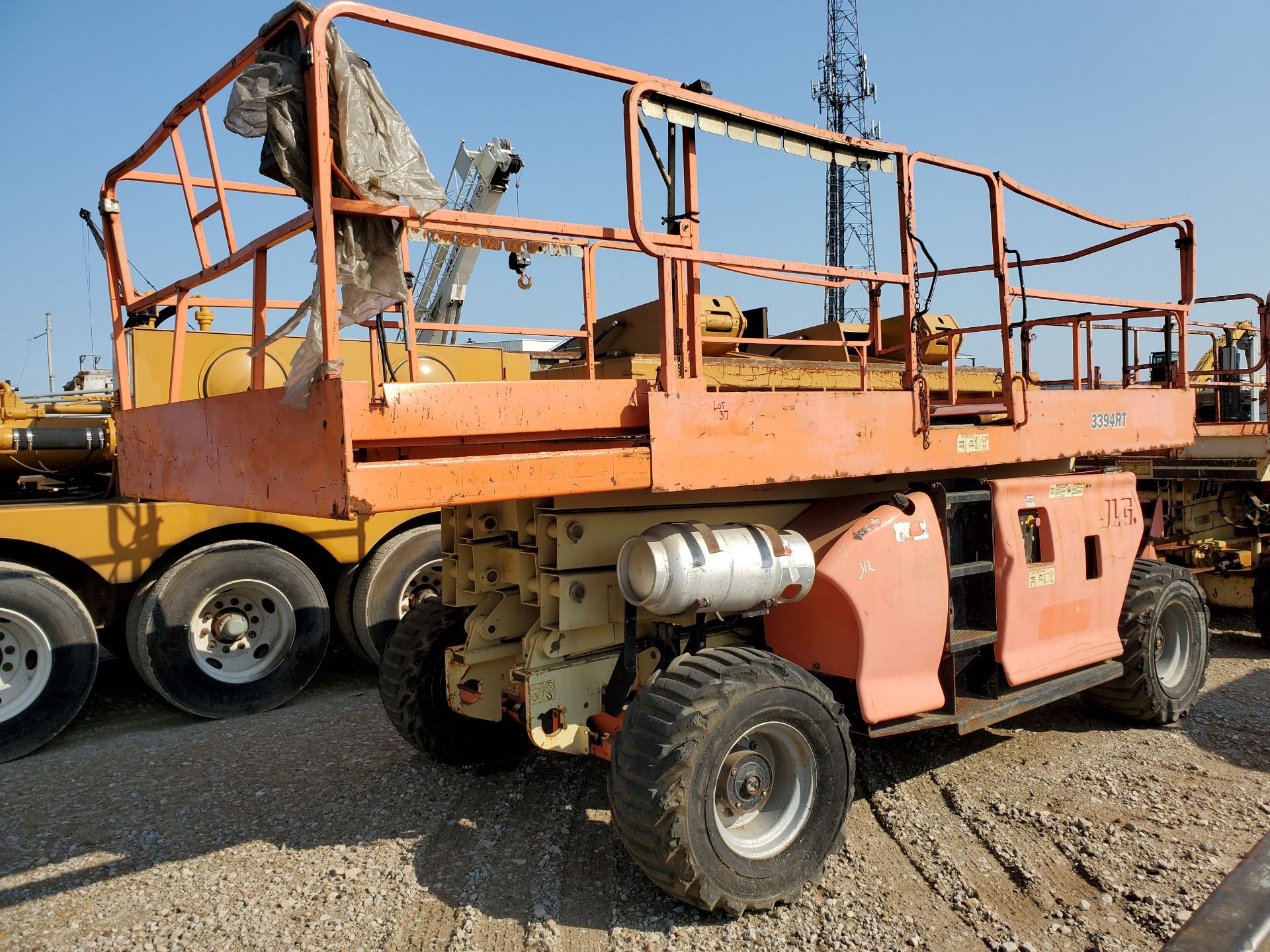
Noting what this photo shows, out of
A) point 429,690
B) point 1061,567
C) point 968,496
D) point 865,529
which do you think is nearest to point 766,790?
point 865,529

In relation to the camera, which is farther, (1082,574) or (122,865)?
(1082,574)

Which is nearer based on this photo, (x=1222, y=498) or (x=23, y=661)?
(x=23, y=661)

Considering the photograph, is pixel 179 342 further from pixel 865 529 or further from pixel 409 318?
pixel 865 529

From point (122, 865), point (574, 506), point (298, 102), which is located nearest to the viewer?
point (298, 102)

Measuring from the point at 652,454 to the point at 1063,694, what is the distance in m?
2.80

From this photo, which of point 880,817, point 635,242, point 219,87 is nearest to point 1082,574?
point 880,817

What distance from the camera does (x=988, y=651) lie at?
423cm

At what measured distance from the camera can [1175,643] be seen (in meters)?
5.26

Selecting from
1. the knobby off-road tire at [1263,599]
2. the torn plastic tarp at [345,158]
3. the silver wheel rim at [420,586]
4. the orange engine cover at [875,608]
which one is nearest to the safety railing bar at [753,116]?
the torn plastic tarp at [345,158]

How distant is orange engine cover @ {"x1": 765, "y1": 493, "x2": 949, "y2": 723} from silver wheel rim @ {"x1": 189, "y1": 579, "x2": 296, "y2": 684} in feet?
12.4

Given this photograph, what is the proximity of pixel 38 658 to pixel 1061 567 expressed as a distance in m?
5.94

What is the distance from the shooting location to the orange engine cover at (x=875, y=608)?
3.58 metres

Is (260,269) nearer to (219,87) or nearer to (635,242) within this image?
(219,87)

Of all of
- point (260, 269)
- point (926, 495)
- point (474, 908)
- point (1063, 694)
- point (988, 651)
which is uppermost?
point (260, 269)
